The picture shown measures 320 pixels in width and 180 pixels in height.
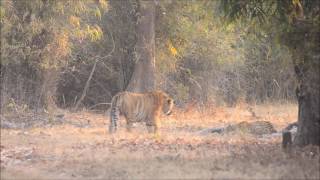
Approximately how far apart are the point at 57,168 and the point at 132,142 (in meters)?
3.36

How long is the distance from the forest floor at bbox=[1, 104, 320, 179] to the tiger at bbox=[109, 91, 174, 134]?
14.8 inches

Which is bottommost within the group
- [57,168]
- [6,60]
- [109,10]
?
[57,168]

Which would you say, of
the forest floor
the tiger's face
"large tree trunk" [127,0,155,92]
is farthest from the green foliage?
the tiger's face

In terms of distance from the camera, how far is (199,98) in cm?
2950

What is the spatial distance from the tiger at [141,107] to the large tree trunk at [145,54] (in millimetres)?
5439

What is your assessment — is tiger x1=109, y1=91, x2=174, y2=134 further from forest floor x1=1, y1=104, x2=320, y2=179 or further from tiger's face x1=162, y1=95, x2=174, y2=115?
forest floor x1=1, y1=104, x2=320, y2=179

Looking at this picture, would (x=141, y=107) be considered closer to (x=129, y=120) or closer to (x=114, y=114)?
(x=129, y=120)

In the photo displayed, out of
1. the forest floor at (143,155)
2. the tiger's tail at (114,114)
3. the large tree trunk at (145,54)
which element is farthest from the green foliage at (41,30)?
the tiger's tail at (114,114)

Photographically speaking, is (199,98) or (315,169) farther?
(199,98)

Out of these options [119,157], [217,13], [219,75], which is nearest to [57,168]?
[119,157]

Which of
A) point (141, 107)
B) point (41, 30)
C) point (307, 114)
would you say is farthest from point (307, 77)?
point (41, 30)

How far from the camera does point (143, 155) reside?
1491 cm

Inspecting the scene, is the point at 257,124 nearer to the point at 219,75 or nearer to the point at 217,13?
the point at 217,13

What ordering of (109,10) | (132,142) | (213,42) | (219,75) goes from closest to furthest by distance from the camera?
1. (132,142)
2. (109,10)
3. (213,42)
4. (219,75)
